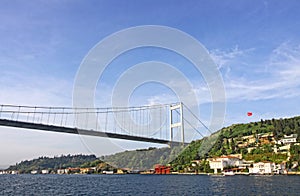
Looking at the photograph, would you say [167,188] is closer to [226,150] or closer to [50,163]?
[226,150]

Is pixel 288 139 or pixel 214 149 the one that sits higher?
pixel 288 139

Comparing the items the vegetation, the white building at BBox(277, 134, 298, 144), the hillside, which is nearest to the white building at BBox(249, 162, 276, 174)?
the vegetation

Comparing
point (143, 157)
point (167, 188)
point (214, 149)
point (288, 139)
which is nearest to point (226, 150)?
point (214, 149)

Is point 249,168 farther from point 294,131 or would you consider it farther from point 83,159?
point 83,159

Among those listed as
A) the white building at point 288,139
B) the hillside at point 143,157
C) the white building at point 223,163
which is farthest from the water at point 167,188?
the white building at point 288,139

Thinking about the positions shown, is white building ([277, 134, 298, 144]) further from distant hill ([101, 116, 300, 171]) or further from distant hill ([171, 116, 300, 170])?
distant hill ([101, 116, 300, 171])

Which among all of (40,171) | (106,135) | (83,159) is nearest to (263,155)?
(106,135)

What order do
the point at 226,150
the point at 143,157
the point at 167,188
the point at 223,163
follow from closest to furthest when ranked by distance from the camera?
1. the point at 167,188
2. the point at 143,157
3. the point at 223,163
4. the point at 226,150

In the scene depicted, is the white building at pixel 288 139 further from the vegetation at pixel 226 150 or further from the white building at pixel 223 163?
the white building at pixel 223 163
